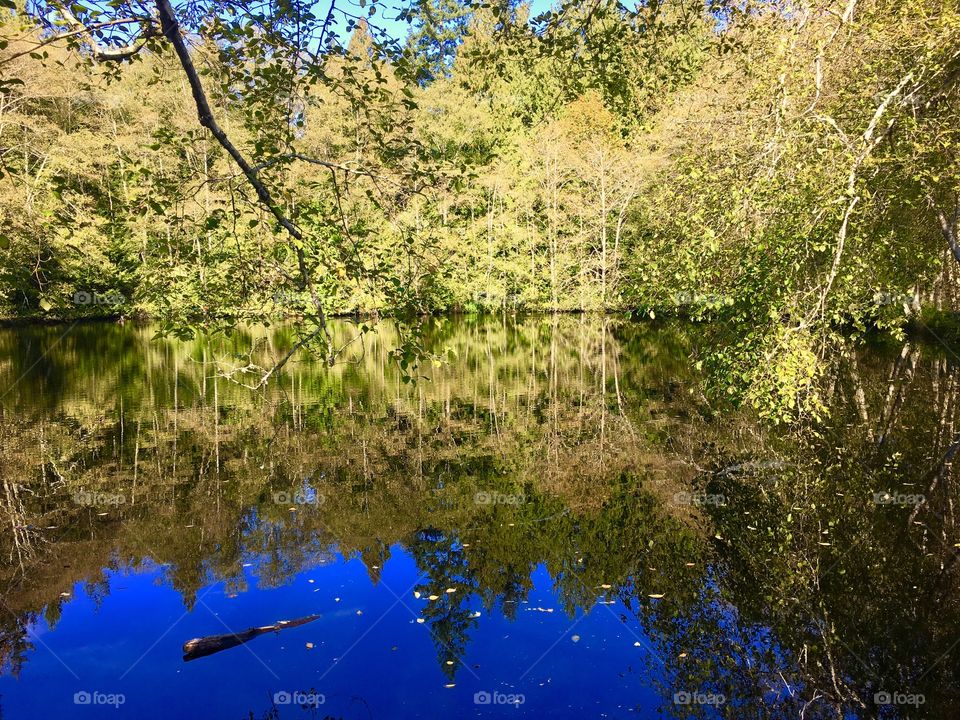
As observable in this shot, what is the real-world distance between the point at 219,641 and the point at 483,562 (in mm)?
2905

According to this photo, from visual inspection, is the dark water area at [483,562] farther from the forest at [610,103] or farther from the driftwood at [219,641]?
the forest at [610,103]

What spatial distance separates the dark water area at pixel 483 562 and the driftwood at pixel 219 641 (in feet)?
0.11

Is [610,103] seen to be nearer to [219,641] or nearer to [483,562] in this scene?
[483,562]

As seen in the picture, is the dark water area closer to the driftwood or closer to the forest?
the driftwood

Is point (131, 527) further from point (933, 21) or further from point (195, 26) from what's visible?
point (933, 21)

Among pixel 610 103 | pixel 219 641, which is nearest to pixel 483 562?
pixel 219 641

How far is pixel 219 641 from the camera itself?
6.47m

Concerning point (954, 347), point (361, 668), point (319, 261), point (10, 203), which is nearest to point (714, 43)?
point (319, 261)

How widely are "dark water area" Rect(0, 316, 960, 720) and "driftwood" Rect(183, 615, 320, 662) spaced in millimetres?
34

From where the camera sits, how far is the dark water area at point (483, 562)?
18.9 ft

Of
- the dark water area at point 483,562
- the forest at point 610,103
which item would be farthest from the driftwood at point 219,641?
the forest at point 610,103

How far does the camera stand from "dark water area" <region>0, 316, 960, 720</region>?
227 inches

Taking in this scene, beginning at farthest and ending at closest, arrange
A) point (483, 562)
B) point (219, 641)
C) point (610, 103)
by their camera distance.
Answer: point (610, 103), point (483, 562), point (219, 641)

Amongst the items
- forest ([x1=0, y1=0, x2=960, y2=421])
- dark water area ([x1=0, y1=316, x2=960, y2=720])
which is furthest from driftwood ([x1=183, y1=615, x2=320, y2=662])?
forest ([x1=0, y1=0, x2=960, y2=421])
